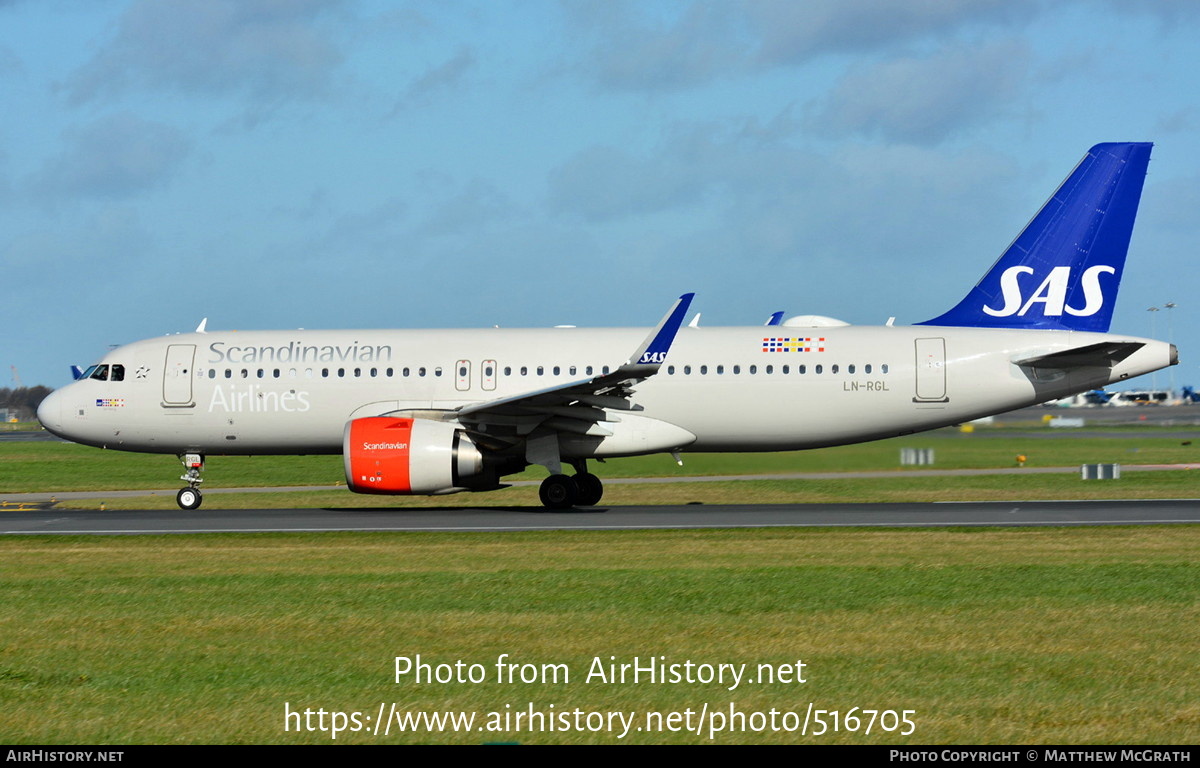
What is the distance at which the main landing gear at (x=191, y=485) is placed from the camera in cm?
2578

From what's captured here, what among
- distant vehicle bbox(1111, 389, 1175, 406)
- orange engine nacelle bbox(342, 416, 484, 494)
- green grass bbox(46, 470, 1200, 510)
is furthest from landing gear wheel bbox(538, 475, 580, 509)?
distant vehicle bbox(1111, 389, 1175, 406)

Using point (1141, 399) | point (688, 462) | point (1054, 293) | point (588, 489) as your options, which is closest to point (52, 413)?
point (588, 489)

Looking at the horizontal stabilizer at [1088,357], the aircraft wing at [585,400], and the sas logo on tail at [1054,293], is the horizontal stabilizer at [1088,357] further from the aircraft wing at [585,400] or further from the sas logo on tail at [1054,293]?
the aircraft wing at [585,400]

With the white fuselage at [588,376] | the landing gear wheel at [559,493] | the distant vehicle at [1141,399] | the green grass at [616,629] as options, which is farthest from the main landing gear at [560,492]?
the distant vehicle at [1141,399]

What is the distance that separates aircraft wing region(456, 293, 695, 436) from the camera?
22.0 metres

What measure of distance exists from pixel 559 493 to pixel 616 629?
1340 cm

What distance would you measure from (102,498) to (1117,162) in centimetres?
2496

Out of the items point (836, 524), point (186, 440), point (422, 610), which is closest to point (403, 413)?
point (186, 440)

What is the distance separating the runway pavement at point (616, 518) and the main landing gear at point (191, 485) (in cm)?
63

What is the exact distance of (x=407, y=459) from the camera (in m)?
22.5

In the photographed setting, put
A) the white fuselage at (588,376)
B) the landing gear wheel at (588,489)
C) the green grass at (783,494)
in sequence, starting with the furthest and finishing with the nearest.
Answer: the green grass at (783,494) → the landing gear wheel at (588,489) → the white fuselage at (588,376)

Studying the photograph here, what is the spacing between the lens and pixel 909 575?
45.9ft
